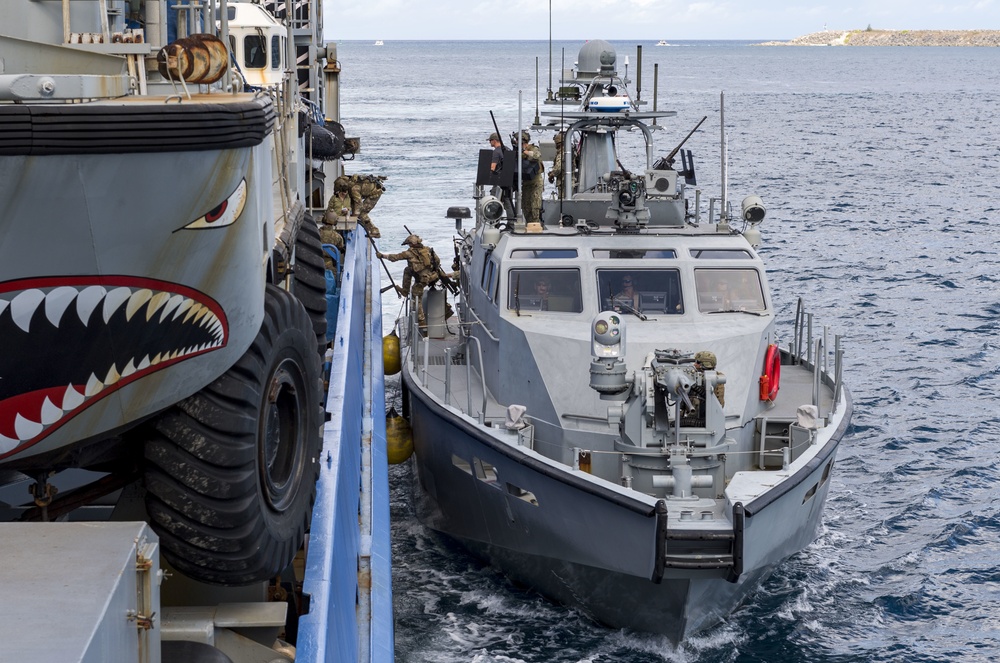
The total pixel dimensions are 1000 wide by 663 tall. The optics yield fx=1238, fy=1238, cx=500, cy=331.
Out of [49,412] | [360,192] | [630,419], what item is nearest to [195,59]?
[49,412]

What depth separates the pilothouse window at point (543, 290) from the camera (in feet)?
34.8

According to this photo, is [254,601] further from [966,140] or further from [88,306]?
[966,140]

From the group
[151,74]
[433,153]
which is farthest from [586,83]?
[433,153]

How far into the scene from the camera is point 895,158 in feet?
158

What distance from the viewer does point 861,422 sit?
615 inches

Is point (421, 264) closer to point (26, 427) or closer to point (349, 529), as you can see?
point (349, 529)

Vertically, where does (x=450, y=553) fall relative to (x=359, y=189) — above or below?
below

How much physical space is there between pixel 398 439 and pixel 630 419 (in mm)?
4054

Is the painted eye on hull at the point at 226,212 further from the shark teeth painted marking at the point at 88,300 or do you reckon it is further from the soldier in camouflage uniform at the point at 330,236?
the soldier in camouflage uniform at the point at 330,236

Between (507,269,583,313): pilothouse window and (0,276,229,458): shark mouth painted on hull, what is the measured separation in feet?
A: 21.9

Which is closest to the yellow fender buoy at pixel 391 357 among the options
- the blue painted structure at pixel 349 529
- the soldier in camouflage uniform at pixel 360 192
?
the blue painted structure at pixel 349 529

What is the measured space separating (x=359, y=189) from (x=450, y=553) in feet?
22.6

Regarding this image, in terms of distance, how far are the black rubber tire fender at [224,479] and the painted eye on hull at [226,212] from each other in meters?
0.62

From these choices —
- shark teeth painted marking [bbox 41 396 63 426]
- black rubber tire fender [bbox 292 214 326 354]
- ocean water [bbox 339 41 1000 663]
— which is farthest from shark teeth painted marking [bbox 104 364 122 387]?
ocean water [bbox 339 41 1000 663]
